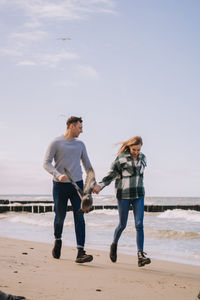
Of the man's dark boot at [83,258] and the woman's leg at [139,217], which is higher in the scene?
the woman's leg at [139,217]

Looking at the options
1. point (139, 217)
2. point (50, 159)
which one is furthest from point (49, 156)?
point (139, 217)

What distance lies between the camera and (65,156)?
5652 mm

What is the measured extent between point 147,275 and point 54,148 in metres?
1.91

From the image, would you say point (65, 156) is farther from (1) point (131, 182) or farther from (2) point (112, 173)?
(1) point (131, 182)

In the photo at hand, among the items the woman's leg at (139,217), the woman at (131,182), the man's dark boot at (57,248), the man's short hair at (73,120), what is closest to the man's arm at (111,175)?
the woman at (131,182)

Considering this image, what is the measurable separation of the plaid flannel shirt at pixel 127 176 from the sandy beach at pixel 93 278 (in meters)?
0.93

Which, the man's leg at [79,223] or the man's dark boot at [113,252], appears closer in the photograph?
the man's leg at [79,223]

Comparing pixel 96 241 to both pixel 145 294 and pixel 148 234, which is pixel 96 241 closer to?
pixel 148 234

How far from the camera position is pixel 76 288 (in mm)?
4008

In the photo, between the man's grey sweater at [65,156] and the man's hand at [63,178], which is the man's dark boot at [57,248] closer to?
the man's grey sweater at [65,156]

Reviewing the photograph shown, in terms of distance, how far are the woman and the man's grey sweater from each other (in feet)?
1.22

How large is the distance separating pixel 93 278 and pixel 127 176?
1594mm

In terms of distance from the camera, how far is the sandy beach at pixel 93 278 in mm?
3823

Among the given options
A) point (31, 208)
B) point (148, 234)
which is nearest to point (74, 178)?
point (148, 234)
